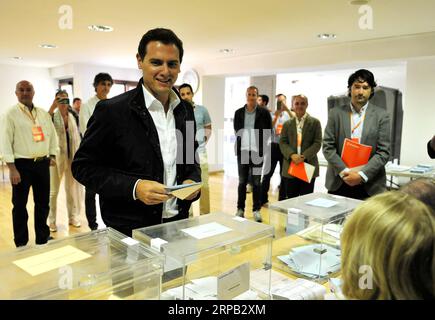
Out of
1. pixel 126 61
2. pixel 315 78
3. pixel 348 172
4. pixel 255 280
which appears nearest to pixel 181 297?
pixel 255 280

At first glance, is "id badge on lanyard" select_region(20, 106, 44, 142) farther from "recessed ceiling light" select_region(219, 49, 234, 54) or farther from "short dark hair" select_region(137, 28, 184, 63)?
"recessed ceiling light" select_region(219, 49, 234, 54)

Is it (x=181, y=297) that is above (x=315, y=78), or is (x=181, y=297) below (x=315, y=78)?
below

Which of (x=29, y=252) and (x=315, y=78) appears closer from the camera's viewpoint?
(x=29, y=252)

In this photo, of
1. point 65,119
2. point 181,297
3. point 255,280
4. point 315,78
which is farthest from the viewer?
point 315,78

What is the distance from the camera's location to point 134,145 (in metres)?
1.31

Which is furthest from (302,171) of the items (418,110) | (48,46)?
(48,46)

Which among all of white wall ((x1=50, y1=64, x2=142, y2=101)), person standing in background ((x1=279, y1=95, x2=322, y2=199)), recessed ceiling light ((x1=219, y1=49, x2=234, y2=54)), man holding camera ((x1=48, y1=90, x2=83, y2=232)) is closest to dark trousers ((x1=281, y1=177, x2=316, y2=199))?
person standing in background ((x1=279, y1=95, x2=322, y2=199))

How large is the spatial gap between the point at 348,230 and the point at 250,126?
12.1 ft

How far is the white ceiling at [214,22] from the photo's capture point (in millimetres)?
3314

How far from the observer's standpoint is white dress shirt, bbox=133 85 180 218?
1.40 metres

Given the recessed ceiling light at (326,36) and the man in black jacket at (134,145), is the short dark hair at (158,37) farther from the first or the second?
the recessed ceiling light at (326,36)

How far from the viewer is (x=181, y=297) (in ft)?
3.32

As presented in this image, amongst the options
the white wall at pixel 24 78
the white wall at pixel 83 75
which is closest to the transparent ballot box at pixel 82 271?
the white wall at pixel 83 75
